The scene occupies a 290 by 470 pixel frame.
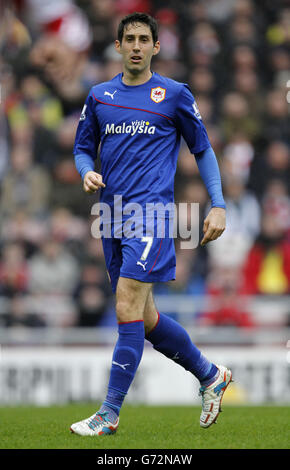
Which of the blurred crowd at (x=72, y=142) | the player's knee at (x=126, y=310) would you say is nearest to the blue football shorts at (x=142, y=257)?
the player's knee at (x=126, y=310)

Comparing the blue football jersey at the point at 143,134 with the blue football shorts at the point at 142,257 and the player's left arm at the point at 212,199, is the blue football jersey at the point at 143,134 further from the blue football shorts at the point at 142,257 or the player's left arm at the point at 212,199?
the blue football shorts at the point at 142,257

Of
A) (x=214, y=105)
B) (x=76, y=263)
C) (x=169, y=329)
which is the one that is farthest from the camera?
(x=214, y=105)

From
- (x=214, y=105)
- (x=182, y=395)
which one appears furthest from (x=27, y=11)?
(x=182, y=395)

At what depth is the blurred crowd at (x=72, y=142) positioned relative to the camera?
449 inches

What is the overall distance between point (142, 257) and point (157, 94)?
996 millimetres

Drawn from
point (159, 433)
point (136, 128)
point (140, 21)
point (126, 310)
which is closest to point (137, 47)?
point (140, 21)

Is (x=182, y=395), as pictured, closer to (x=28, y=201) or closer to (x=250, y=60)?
(x=28, y=201)

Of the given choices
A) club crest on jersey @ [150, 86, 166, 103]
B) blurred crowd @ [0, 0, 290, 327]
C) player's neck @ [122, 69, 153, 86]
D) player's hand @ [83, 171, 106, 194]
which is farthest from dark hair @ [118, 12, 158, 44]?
blurred crowd @ [0, 0, 290, 327]

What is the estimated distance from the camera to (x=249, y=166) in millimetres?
12188

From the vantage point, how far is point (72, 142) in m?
12.6

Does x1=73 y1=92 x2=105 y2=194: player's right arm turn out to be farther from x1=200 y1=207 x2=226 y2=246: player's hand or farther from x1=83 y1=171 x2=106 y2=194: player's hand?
x1=200 y1=207 x2=226 y2=246: player's hand

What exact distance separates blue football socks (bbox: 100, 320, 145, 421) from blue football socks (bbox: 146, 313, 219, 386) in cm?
23

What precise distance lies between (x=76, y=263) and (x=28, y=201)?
49.0 inches

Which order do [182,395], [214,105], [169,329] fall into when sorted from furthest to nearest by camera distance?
[214,105], [182,395], [169,329]
